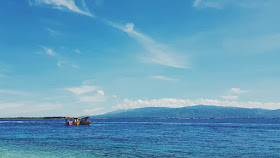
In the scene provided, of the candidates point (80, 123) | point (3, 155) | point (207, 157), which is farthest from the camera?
point (80, 123)

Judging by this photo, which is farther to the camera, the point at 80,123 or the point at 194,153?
the point at 80,123

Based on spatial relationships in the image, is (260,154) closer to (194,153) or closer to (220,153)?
(220,153)

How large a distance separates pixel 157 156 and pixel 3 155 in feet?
60.8

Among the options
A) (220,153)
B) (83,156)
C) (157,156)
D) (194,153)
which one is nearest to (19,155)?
(83,156)

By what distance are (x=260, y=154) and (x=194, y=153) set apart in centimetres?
803

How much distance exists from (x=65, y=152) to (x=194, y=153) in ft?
53.4

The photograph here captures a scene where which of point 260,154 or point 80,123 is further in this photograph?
point 80,123

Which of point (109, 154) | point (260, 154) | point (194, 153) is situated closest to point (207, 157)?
point (194, 153)

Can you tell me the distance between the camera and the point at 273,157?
87.8ft

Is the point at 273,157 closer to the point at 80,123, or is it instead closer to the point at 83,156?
the point at 83,156

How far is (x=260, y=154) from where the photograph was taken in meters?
28.3

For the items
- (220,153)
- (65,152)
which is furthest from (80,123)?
(220,153)

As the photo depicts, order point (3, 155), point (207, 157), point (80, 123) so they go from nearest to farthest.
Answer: point (207, 157) < point (3, 155) < point (80, 123)

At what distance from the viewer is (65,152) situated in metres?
29.7
